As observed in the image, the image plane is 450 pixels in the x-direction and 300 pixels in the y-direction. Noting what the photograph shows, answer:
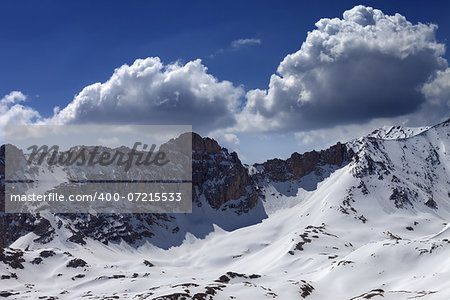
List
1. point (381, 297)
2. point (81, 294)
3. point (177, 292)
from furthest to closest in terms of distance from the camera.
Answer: point (81, 294), point (177, 292), point (381, 297)

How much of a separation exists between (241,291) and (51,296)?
96.6m

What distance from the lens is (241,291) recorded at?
139 meters

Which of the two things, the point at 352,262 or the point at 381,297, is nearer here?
the point at 381,297

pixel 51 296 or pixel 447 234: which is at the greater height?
pixel 447 234

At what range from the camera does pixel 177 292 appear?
131 m

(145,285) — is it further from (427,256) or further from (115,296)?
(427,256)

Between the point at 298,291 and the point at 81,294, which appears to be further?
the point at 81,294

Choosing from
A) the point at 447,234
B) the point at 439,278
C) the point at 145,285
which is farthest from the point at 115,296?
the point at 447,234

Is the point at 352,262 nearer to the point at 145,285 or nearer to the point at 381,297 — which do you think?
the point at 381,297

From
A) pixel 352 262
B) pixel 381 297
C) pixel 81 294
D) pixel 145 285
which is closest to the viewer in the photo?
pixel 381 297

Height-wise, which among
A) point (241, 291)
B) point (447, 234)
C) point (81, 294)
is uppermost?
point (447, 234)

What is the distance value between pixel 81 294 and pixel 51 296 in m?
12.4

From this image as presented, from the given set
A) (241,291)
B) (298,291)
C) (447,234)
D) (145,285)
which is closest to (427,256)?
(447,234)

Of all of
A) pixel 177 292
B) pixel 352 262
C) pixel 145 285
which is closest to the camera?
pixel 177 292
